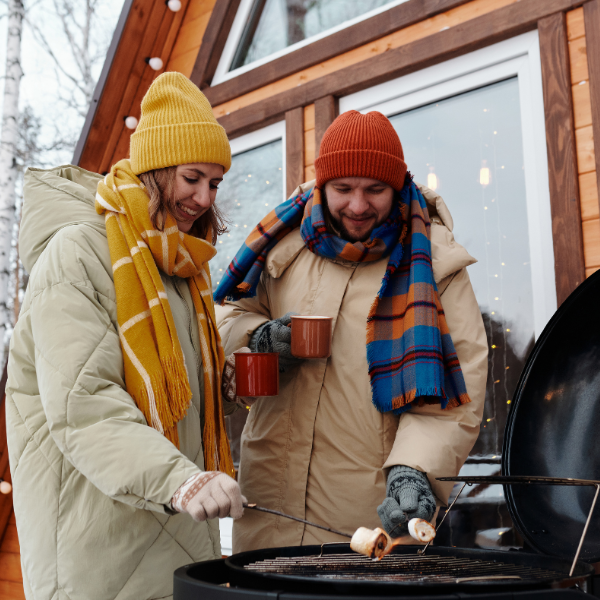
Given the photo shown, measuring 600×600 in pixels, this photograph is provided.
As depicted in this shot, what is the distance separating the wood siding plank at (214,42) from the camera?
3.81m

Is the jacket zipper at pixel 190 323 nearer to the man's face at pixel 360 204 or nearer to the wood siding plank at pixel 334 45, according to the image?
the man's face at pixel 360 204

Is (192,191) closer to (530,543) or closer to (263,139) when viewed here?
(530,543)

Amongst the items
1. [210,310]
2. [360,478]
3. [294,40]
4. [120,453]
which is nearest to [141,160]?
[210,310]

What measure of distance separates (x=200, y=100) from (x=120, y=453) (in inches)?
38.5

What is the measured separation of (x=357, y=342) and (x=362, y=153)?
1.82ft

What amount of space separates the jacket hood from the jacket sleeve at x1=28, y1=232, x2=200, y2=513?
0.13 m

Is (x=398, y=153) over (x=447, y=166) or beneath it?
beneath

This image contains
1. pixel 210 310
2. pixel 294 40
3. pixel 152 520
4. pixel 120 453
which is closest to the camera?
pixel 120 453

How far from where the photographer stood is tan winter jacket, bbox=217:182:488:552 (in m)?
1.73

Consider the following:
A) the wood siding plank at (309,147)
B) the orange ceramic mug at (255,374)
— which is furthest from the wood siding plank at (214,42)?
the orange ceramic mug at (255,374)

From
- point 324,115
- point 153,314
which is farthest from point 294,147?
point 153,314

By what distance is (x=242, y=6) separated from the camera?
12.8 ft

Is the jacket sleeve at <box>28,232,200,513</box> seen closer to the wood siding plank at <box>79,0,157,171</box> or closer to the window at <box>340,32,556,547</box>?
the window at <box>340,32,556,547</box>

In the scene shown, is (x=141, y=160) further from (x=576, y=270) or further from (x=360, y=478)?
(x=576, y=270)
